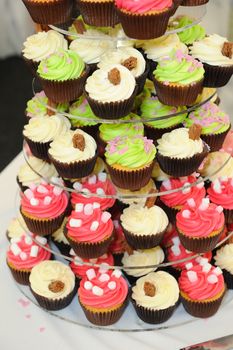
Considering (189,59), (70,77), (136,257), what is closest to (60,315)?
(136,257)


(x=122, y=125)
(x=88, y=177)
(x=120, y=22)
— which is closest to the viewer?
(x=120, y=22)

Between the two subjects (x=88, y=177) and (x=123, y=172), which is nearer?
(x=123, y=172)

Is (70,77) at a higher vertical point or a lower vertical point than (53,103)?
higher

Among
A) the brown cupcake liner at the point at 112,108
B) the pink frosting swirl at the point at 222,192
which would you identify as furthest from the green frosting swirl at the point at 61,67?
the pink frosting swirl at the point at 222,192

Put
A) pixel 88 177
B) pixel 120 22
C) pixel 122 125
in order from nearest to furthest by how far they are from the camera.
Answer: pixel 120 22 < pixel 122 125 < pixel 88 177

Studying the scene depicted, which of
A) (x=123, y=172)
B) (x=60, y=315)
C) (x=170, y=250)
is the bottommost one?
(x=60, y=315)

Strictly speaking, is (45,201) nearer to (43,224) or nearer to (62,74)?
(43,224)

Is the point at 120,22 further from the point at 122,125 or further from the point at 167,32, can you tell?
the point at 122,125
